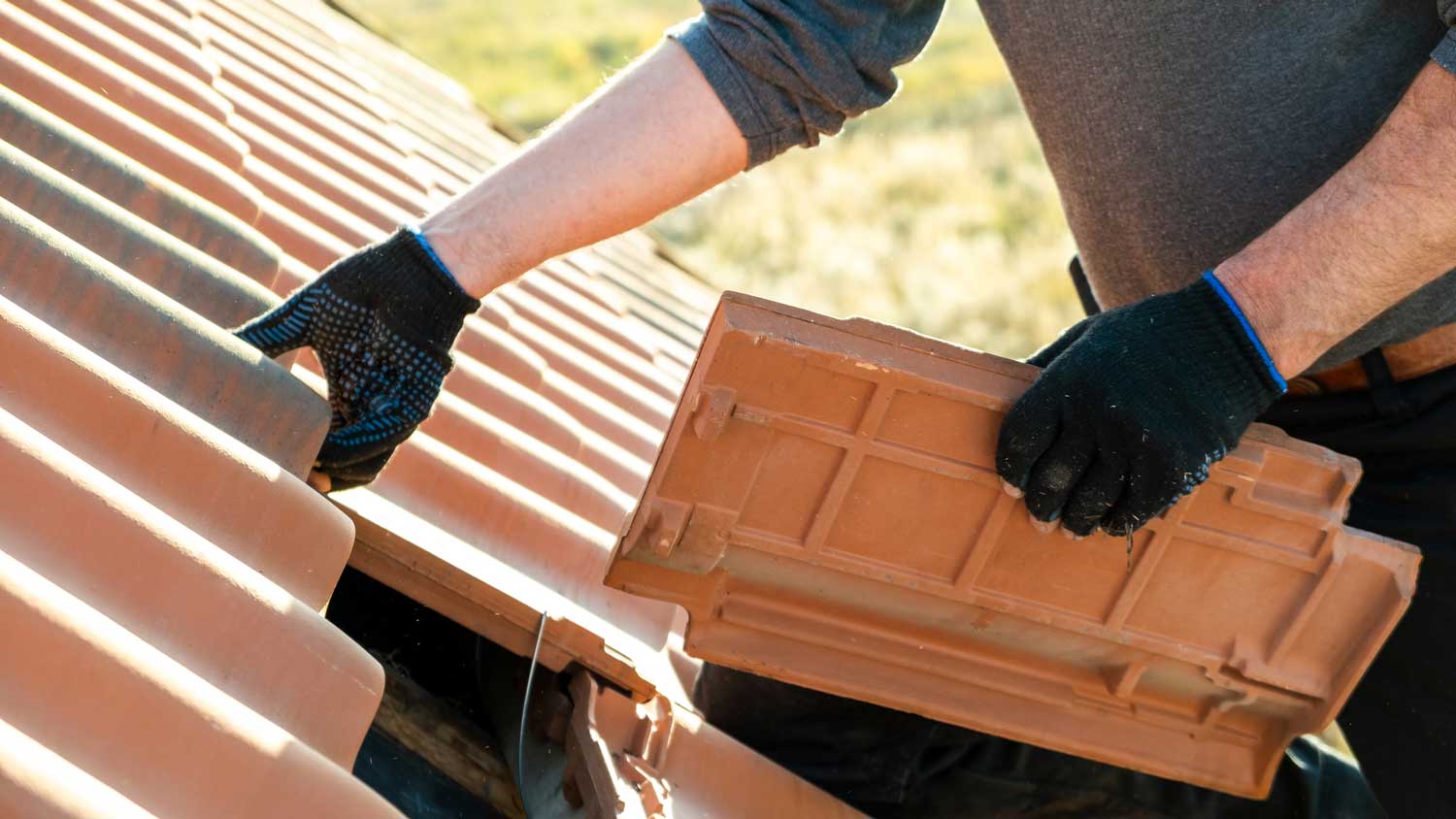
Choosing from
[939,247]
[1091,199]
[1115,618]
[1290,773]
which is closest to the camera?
[1115,618]

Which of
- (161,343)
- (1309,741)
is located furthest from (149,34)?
(1309,741)

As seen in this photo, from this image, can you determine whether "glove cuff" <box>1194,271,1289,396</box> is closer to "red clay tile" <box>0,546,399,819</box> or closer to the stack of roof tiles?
the stack of roof tiles

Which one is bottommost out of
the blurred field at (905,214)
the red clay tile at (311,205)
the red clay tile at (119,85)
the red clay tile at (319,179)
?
the blurred field at (905,214)

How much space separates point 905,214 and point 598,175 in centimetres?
1349

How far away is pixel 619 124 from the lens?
77.7 inches

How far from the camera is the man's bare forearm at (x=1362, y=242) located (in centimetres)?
170

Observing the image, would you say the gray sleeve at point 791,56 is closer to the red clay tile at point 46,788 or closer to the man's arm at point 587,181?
the man's arm at point 587,181

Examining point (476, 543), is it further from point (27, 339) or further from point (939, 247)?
point (939, 247)

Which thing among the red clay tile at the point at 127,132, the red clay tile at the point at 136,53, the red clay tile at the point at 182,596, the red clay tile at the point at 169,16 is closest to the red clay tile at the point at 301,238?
the red clay tile at the point at 127,132

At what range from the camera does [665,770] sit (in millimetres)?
1826

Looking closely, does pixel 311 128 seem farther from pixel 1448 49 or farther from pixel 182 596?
pixel 1448 49

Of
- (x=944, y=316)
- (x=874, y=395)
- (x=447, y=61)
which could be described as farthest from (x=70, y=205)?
(x=447, y=61)

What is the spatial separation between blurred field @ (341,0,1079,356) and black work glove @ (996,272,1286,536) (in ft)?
27.4

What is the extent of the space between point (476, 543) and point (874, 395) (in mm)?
591
